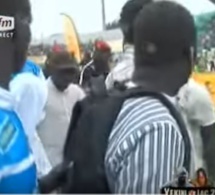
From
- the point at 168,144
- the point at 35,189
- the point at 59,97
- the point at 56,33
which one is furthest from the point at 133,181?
the point at 59,97

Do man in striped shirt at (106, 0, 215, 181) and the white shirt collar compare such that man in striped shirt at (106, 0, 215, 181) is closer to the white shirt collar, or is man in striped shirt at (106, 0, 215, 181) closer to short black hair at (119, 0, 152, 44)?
short black hair at (119, 0, 152, 44)

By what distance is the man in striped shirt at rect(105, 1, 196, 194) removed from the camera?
177cm

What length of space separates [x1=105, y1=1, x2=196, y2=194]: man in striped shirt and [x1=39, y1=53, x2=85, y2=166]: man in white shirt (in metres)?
1.32

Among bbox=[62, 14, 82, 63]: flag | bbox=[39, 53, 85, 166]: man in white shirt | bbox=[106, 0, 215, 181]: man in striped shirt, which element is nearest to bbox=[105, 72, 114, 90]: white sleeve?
bbox=[106, 0, 215, 181]: man in striped shirt

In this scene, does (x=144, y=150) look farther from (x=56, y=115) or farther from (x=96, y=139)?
(x=56, y=115)

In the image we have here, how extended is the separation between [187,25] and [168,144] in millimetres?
365

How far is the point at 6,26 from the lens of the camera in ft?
6.54

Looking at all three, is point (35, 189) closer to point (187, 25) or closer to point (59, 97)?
point (187, 25)

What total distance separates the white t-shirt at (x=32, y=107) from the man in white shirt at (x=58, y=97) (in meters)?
0.53

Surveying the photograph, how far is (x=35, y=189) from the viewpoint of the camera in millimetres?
1797

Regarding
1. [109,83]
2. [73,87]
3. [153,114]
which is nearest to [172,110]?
[153,114]

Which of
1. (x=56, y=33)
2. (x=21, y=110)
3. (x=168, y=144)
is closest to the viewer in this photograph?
(x=168, y=144)

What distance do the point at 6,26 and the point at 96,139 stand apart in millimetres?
406

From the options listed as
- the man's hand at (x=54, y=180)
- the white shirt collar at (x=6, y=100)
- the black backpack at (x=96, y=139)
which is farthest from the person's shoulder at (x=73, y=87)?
the white shirt collar at (x=6, y=100)
